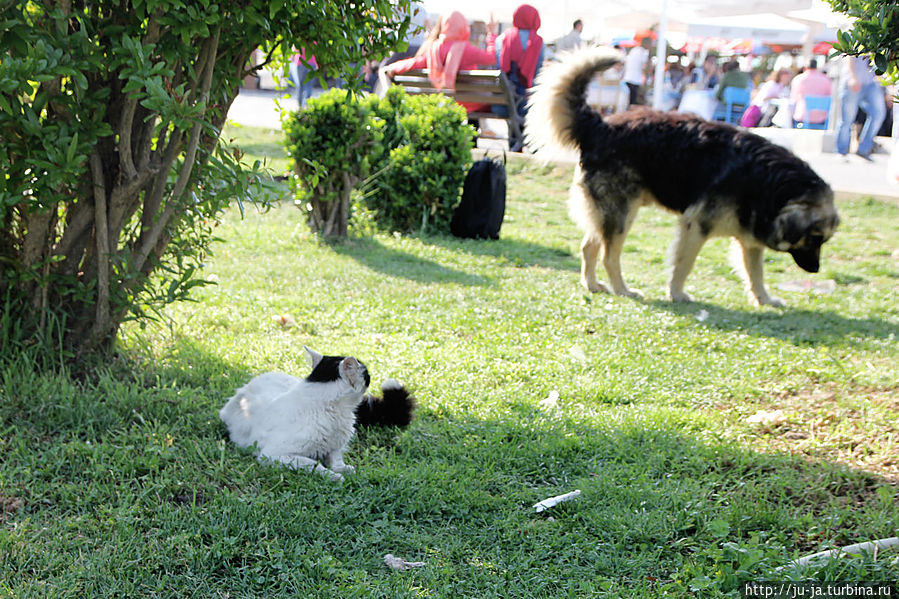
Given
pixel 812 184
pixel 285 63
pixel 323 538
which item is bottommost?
pixel 323 538

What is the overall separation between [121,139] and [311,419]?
1.50m

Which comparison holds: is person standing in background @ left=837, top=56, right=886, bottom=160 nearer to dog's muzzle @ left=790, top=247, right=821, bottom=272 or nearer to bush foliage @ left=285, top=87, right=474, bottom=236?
bush foliage @ left=285, top=87, right=474, bottom=236

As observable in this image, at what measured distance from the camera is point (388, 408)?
3.80 metres

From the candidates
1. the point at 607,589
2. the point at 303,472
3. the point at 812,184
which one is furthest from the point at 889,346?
the point at 303,472

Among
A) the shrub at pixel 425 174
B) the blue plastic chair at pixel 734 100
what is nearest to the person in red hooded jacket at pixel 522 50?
the shrub at pixel 425 174

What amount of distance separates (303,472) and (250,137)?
12800 millimetres

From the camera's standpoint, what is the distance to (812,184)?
245 inches

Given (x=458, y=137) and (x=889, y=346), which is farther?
(x=458, y=137)

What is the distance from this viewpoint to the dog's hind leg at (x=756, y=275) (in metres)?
6.73

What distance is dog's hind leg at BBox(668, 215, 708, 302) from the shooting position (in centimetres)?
661

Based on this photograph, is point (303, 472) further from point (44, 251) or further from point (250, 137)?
point (250, 137)

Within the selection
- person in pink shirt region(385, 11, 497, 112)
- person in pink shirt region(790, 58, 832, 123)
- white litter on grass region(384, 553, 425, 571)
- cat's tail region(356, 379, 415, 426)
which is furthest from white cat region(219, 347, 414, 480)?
person in pink shirt region(790, 58, 832, 123)

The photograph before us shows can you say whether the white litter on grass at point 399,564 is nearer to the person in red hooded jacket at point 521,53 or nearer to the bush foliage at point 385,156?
the bush foliage at point 385,156

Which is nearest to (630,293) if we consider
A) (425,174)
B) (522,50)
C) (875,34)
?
(425,174)
